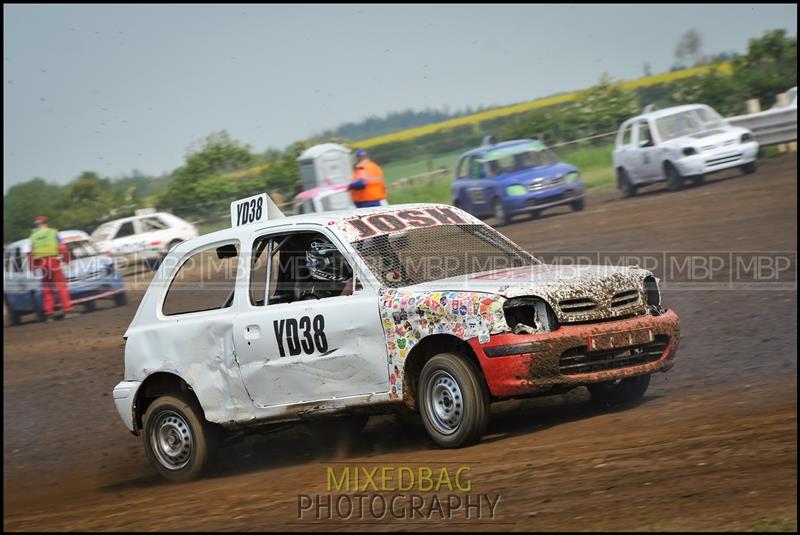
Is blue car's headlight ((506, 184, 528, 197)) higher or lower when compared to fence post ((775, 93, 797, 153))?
lower

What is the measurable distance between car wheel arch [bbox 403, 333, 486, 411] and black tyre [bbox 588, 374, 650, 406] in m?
1.46

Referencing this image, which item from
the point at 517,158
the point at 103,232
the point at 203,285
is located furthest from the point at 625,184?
the point at 203,285

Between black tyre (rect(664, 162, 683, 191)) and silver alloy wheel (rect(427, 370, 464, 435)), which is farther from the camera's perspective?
black tyre (rect(664, 162, 683, 191))

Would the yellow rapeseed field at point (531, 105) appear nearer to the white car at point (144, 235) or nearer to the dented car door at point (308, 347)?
the white car at point (144, 235)

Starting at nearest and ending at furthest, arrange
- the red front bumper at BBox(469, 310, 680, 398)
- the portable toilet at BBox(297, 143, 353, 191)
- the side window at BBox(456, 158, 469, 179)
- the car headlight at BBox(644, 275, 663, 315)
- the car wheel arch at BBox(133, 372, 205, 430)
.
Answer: the red front bumper at BBox(469, 310, 680, 398) < the car headlight at BBox(644, 275, 663, 315) < the car wheel arch at BBox(133, 372, 205, 430) < the side window at BBox(456, 158, 469, 179) < the portable toilet at BBox(297, 143, 353, 191)

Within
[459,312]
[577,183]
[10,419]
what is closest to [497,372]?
[459,312]

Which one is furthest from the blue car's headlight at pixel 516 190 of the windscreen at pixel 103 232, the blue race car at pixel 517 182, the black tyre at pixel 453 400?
the black tyre at pixel 453 400

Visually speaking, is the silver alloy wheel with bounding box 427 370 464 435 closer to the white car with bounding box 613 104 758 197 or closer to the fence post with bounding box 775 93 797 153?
the white car with bounding box 613 104 758 197

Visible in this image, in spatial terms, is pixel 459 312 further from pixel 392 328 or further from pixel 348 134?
pixel 348 134

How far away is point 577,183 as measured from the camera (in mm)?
20625

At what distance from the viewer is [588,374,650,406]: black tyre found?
7.77m

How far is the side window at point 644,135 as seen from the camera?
2044 centimetres

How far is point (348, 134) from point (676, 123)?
13243 millimetres

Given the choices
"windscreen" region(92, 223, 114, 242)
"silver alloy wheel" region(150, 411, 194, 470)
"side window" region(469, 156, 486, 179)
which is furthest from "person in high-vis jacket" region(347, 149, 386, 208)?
"windscreen" region(92, 223, 114, 242)
